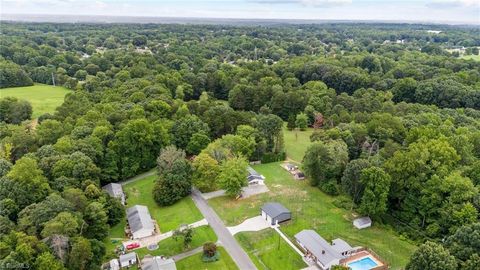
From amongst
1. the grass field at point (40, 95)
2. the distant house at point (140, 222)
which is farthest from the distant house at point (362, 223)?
the grass field at point (40, 95)

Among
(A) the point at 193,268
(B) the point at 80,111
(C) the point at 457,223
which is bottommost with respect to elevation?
(A) the point at 193,268

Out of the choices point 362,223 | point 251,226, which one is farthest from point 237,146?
point 362,223

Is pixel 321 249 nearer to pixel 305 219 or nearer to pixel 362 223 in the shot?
pixel 305 219

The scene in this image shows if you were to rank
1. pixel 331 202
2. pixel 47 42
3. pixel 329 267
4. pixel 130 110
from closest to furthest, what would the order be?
pixel 329 267 → pixel 331 202 → pixel 130 110 → pixel 47 42

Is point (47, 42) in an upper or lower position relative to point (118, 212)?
upper

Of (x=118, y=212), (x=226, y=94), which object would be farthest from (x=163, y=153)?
(x=226, y=94)

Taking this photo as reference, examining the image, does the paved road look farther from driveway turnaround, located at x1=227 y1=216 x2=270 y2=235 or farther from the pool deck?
the pool deck

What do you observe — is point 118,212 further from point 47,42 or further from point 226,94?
point 47,42
